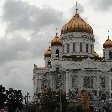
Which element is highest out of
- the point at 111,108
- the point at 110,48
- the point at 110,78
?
the point at 110,48

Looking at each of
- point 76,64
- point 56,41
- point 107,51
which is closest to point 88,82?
point 76,64

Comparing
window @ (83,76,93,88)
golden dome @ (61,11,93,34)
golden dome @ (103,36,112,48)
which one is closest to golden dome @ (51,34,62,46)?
golden dome @ (61,11,93,34)

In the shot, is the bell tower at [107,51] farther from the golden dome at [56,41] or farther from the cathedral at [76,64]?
the golden dome at [56,41]

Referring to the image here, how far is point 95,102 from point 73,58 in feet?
33.9

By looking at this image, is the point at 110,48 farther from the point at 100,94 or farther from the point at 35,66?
the point at 35,66

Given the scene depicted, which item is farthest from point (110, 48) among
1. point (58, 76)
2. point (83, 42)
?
point (58, 76)

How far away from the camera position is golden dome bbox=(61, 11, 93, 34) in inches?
3745

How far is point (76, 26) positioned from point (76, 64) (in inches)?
337

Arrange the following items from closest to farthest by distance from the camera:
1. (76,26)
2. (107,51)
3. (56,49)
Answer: (56,49), (107,51), (76,26)

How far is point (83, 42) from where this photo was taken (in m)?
94.8

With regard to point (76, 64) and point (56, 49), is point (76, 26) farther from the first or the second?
point (76, 64)

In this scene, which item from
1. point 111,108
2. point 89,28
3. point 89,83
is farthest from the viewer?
point 89,28

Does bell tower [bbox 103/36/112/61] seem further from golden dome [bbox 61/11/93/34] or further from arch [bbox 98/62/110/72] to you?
golden dome [bbox 61/11/93/34]

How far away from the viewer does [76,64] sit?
90812 mm
